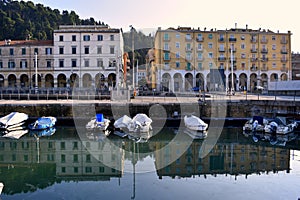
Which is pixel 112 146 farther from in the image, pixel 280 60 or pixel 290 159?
pixel 280 60

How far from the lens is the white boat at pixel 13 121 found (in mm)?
28609

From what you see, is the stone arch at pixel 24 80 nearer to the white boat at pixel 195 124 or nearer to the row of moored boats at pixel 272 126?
the white boat at pixel 195 124

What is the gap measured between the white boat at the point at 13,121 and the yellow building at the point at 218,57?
30.4 meters

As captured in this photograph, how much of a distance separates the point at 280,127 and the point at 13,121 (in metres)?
24.0

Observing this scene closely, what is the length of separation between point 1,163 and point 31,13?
79726mm

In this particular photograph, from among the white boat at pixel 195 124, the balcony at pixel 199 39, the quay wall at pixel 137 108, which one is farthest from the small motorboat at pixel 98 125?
the balcony at pixel 199 39

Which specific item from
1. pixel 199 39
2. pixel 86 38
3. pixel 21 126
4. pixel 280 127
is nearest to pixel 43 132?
pixel 21 126

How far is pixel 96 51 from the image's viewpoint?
55906mm

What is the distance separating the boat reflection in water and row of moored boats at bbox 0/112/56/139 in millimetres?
2235

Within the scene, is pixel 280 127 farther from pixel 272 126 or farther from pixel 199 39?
pixel 199 39

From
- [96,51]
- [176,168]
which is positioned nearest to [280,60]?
[96,51]

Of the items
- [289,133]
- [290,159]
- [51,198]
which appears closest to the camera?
[51,198]

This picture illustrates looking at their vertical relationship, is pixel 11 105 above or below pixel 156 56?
below

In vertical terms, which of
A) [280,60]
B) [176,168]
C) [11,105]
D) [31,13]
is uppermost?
[31,13]
